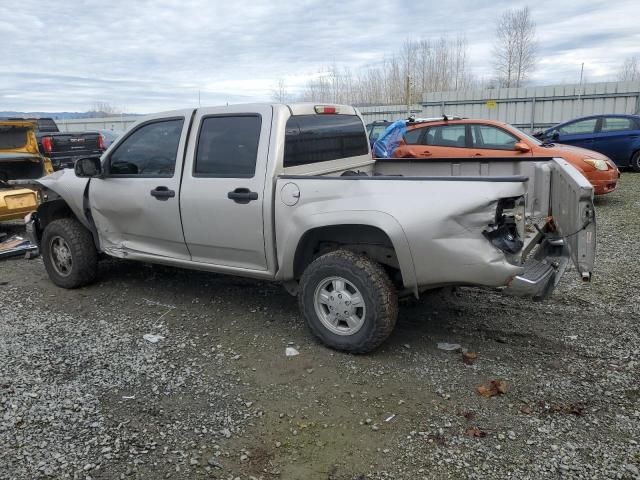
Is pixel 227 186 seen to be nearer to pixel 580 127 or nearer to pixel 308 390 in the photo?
pixel 308 390

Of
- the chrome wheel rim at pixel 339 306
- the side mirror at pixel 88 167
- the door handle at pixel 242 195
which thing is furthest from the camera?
the side mirror at pixel 88 167

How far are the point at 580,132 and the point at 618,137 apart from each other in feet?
2.83

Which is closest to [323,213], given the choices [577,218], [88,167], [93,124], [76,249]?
[577,218]

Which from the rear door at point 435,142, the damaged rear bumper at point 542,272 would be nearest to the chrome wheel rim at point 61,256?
the damaged rear bumper at point 542,272

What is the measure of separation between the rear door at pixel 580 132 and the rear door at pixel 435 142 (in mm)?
4484

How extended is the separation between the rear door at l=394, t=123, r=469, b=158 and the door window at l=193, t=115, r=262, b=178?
21.1ft

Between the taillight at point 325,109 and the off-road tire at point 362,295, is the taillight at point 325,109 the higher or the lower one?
the higher one

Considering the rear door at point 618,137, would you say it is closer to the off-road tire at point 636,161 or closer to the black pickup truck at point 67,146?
the off-road tire at point 636,161

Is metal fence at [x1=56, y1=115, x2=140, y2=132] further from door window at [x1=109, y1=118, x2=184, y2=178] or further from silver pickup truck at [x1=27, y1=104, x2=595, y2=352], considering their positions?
door window at [x1=109, y1=118, x2=184, y2=178]

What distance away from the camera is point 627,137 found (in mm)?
13094

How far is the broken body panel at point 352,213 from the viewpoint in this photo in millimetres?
3504

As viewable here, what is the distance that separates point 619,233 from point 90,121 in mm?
29277

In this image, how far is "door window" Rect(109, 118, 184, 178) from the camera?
4875mm

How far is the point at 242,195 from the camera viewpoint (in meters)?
4.32
